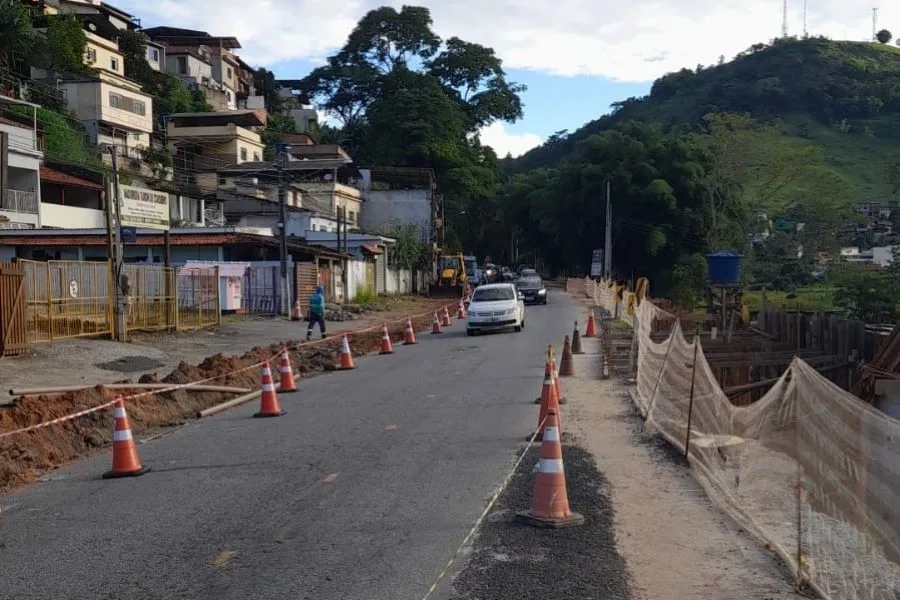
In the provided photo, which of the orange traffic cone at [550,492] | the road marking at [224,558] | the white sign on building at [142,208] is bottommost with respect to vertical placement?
the road marking at [224,558]

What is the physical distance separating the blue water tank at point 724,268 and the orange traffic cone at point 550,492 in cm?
2227

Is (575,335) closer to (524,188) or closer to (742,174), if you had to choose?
(742,174)

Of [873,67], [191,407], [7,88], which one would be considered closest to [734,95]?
[873,67]

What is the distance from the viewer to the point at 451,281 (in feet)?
217

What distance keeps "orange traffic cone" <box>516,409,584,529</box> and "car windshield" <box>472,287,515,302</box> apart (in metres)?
22.3

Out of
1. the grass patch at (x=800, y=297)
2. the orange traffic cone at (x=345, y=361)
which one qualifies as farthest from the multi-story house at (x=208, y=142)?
the orange traffic cone at (x=345, y=361)

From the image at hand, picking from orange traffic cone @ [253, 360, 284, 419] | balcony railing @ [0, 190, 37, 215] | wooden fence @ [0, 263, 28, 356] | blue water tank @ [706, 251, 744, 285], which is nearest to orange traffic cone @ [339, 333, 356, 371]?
orange traffic cone @ [253, 360, 284, 419]

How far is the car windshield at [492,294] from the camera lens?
97.0 ft

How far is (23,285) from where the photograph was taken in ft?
63.4

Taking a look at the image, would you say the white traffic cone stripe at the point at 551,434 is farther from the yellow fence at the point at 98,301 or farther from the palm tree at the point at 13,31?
the palm tree at the point at 13,31

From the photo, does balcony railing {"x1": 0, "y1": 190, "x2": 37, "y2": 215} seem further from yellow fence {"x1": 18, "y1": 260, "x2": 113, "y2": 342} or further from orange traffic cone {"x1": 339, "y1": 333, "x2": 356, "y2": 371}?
orange traffic cone {"x1": 339, "y1": 333, "x2": 356, "y2": 371}

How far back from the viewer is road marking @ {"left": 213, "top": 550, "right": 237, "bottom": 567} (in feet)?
20.3

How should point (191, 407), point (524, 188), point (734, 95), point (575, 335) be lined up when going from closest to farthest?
point (191, 407)
point (575, 335)
point (524, 188)
point (734, 95)

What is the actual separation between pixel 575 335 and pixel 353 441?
1253cm
